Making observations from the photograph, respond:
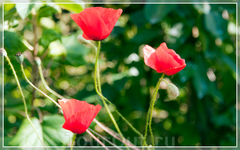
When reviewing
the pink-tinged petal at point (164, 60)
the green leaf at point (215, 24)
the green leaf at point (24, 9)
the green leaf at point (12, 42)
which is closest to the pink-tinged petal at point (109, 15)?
the pink-tinged petal at point (164, 60)

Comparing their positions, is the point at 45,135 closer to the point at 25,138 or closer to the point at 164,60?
the point at 25,138

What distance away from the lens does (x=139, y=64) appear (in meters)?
1.02

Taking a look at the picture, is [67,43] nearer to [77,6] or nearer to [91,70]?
[77,6]

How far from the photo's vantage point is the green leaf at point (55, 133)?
0.57 metres

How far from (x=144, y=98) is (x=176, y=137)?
35 centimetres

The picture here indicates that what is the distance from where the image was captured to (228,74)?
105 centimetres

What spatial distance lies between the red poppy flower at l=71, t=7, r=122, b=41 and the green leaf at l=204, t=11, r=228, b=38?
52 cm

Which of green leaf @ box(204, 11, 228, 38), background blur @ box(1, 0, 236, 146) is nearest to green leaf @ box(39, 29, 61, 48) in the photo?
background blur @ box(1, 0, 236, 146)

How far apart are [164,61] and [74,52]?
0.48m

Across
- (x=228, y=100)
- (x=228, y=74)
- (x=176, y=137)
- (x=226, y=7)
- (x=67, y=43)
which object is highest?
(x=226, y=7)

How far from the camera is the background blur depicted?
0.67 m

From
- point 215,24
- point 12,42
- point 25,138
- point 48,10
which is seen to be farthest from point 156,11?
point 25,138

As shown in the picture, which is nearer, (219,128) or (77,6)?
(77,6)

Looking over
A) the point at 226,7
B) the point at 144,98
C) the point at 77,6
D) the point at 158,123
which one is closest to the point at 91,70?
the point at 144,98
